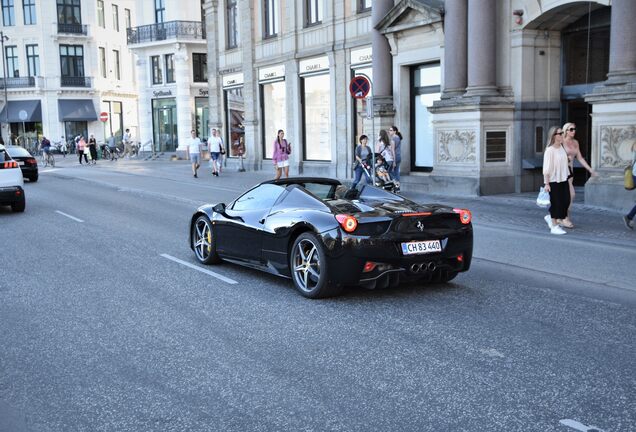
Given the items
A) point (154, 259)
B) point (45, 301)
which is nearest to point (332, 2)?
point (154, 259)

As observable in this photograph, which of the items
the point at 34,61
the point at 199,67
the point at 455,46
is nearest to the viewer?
the point at 455,46

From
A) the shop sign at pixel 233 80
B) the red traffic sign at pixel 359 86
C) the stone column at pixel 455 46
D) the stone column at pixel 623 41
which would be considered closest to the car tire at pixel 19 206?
the red traffic sign at pixel 359 86

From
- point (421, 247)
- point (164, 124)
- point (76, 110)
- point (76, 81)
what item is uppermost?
point (76, 81)

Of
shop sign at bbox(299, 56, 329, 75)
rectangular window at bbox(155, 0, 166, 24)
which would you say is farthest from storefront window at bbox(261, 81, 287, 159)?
rectangular window at bbox(155, 0, 166, 24)

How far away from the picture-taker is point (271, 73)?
1193 inches

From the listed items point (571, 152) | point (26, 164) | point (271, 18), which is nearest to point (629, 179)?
point (571, 152)

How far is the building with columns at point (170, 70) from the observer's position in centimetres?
4959

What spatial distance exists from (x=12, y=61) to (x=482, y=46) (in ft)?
186

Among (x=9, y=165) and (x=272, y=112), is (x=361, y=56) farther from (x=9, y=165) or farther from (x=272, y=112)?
(x=9, y=165)

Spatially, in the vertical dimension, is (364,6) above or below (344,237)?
above

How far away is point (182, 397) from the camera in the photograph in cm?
491

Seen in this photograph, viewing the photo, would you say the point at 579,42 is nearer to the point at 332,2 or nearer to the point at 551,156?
the point at 551,156

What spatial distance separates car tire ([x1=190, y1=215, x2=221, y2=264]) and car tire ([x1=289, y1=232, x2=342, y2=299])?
1873 mm

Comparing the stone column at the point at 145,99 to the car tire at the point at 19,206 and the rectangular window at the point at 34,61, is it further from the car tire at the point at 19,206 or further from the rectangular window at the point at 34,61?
the car tire at the point at 19,206
